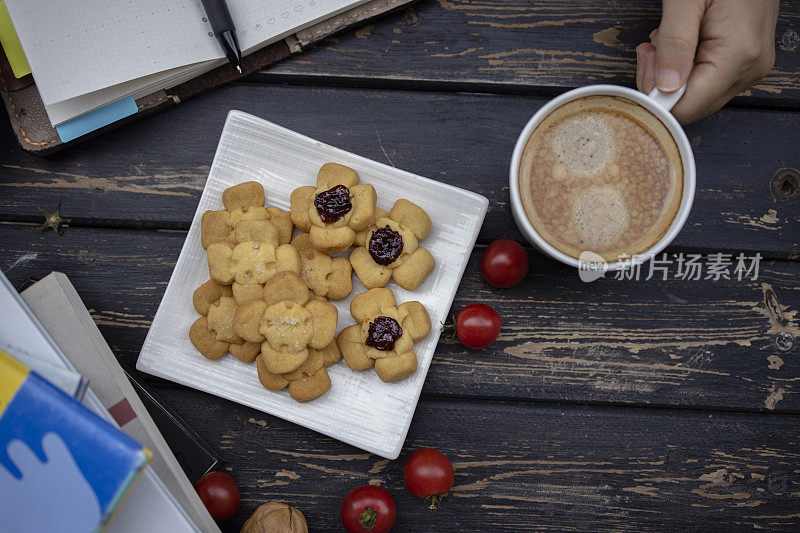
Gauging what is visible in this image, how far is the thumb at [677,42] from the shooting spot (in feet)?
2.92

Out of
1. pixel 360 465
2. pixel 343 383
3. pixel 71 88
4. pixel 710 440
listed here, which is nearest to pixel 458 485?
pixel 360 465

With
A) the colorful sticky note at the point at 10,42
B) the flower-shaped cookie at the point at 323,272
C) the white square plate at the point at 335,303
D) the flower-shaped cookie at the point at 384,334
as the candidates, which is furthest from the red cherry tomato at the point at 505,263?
the colorful sticky note at the point at 10,42

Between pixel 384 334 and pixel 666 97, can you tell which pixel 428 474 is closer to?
pixel 384 334

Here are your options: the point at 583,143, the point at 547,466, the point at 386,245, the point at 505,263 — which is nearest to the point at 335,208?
the point at 386,245

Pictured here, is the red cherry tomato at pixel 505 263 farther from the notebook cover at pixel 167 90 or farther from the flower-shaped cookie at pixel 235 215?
the notebook cover at pixel 167 90

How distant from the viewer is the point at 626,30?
3.72ft

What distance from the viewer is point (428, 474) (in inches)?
41.3

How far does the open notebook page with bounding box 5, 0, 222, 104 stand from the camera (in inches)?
40.7

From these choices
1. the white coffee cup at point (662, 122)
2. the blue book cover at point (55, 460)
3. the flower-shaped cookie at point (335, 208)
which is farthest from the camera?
the flower-shaped cookie at point (335, 208)

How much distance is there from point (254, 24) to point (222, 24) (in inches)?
2.5

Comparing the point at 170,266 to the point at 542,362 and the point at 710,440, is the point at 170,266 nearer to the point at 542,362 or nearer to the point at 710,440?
the point at 542,362

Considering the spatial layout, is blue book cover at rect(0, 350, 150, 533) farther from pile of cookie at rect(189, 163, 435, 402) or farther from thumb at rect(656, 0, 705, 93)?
thumb at rect(656, 0, 705, 93)

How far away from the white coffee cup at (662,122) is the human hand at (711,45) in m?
0.05

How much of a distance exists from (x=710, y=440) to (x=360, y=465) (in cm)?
72
